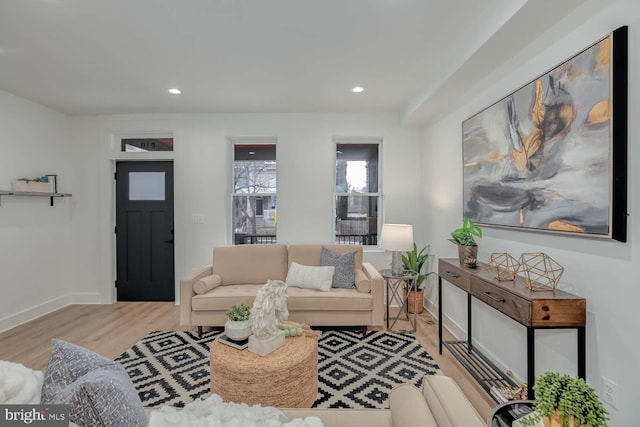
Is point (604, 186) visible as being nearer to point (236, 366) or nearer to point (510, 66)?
point (510, 66)

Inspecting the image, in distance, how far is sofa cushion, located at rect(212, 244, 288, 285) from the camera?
3.56 m

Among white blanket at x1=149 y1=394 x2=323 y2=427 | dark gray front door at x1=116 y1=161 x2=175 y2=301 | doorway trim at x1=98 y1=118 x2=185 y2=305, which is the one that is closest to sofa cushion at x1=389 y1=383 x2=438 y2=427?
white blanket at x1=149 y1=394 x2=323 y2=427

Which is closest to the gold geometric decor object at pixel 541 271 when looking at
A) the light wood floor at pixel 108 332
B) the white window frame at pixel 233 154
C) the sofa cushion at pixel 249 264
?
the light wood floor at pixel 108 332

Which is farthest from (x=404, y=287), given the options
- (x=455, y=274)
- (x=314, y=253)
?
(x=455, y=274)

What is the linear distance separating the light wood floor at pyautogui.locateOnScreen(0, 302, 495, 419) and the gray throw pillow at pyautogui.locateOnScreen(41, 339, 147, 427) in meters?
2.13

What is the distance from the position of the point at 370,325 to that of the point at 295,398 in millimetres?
1372

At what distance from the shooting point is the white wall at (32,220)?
11.0ft

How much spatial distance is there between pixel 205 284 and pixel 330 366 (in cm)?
153

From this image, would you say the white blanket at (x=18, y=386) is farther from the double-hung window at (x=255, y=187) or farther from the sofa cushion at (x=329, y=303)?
the double-hung window at (x=255, y=187)

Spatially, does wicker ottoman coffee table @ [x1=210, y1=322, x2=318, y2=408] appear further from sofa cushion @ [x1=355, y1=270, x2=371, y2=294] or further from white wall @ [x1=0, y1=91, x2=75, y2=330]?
white wall @ [x1=0, y1=91, x2=75, y2=330]

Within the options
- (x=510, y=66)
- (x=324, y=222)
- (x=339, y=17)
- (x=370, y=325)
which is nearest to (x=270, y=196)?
(x=324, y=222)

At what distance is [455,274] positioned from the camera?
2504 mm

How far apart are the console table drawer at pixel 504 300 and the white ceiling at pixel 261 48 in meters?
1.61

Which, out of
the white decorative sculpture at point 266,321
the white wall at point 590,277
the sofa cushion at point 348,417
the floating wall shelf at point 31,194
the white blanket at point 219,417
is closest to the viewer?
the white blanket at point 219,417
